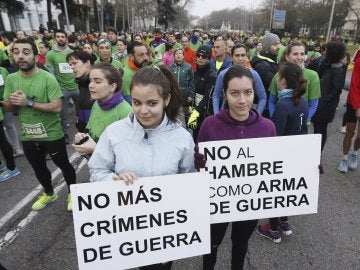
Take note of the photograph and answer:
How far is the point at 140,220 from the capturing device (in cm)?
184

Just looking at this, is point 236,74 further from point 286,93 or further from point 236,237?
point 236,237

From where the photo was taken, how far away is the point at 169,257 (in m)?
1.93

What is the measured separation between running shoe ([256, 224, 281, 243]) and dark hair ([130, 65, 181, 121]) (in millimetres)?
1887

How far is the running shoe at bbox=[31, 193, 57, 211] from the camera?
3795 mm

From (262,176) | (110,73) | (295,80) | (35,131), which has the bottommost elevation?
(35,131)

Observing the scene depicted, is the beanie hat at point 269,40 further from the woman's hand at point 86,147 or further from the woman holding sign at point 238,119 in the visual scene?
the woman's hand at point 86,147

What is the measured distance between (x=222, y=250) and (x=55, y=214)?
205 centimetres

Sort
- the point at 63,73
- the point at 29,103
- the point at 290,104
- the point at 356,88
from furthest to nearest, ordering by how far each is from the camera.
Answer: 1. the point at 63,73
2. the point at 356,88
3. the point at 29,103
4. the point at 290,104

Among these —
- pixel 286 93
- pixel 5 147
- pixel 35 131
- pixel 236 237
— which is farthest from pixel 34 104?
pixel 286 93

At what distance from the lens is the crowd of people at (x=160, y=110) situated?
72.8 inches

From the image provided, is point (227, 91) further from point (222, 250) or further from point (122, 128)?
point (222, 250)

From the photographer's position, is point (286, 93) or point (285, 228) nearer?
point (286, 93)

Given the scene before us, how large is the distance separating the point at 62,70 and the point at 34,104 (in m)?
3.44

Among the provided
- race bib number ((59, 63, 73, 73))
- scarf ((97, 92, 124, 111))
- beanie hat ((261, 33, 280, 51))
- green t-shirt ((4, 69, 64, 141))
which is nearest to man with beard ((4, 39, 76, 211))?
green t-shirt ((4, 69, 64, 141))
